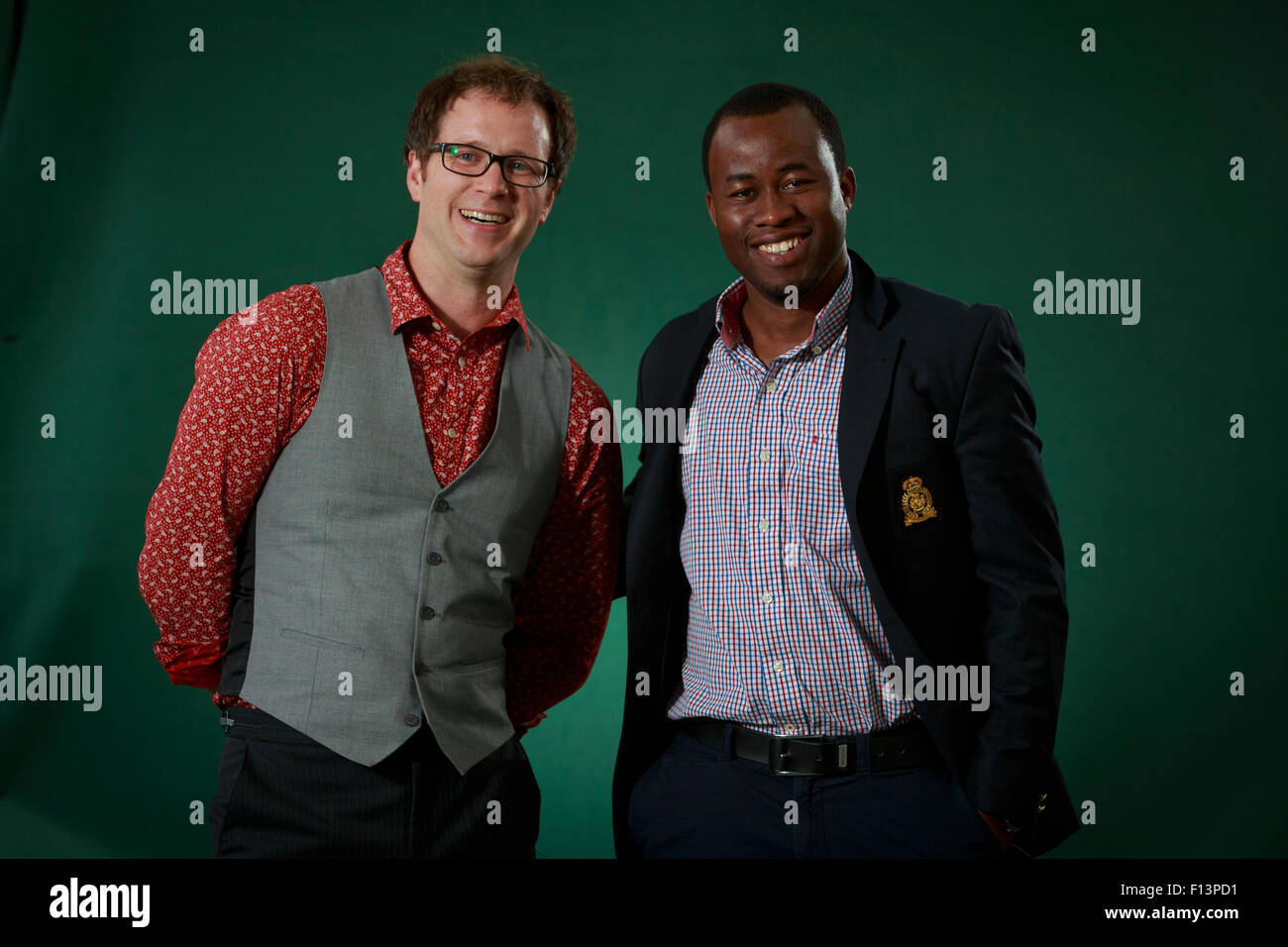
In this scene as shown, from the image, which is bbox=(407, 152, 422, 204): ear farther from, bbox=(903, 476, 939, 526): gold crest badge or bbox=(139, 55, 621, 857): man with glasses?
bbox=(903, 476, 939, 526): gold crest badge

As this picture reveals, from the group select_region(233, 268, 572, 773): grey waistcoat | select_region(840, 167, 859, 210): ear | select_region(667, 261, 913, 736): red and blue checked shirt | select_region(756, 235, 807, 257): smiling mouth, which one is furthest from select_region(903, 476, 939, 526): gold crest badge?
select_region(233, 268, 572, 773): grey waistcoat

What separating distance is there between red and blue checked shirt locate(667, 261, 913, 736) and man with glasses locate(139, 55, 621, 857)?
34 cm

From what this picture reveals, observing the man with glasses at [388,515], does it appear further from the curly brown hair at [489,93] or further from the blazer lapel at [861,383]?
the blazer lapel at [861,383]

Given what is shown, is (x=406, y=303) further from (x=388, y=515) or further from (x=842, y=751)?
(x=842, y=751)

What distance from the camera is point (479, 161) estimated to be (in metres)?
2.25

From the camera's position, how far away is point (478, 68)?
230 cm

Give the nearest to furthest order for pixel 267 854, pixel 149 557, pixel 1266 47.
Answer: pixel 267 854
pixel 149 557
pixel 1266 47

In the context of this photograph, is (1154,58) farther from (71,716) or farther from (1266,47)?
(71,716)

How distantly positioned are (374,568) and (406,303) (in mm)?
500

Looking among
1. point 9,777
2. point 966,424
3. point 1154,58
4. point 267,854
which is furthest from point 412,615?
point 1154,58

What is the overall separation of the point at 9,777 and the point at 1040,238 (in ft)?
12.4

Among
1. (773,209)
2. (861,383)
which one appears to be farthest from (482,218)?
(861,383)

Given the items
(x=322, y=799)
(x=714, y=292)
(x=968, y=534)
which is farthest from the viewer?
(x=714, y=292)

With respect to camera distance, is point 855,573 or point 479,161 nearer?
point 855,573
